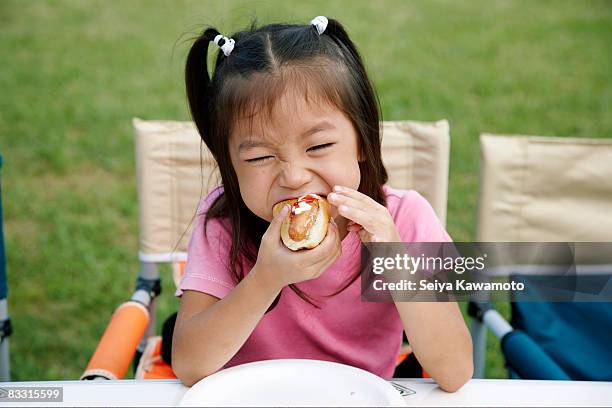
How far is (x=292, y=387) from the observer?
1192mm

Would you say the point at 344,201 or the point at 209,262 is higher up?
the point at 344,201

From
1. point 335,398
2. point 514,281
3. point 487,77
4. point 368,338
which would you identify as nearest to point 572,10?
point 487,77

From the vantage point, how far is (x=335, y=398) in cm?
116

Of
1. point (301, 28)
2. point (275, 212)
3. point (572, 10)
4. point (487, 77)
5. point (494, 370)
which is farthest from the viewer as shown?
point (572, 10)

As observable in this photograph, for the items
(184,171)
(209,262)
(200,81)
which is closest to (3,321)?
(184,171)

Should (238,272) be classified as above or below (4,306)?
above

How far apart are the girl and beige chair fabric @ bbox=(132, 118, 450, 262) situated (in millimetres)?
377

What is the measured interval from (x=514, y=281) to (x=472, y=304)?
129mm

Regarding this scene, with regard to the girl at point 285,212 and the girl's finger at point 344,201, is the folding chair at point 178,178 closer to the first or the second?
the girl at point 285,212

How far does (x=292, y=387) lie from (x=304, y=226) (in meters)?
0.26

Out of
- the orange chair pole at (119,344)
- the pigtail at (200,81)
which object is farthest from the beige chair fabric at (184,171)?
the pigtail at (200,81)

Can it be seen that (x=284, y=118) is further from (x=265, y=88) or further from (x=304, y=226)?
(x=304, y=226)

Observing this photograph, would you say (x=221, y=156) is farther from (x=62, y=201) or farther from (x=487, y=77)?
(x=487, y=77)

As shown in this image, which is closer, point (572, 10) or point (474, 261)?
point (474, 261)
